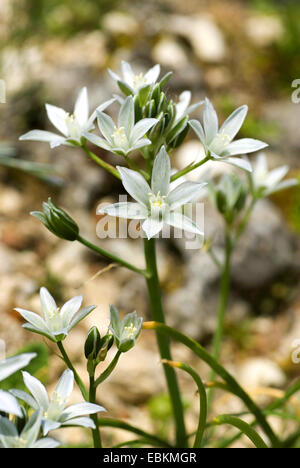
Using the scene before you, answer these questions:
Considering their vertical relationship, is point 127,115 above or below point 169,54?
below

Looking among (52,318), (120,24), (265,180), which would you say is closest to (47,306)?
(52,318)

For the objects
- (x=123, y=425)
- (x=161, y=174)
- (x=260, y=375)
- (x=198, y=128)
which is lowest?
(x=260, y=375)

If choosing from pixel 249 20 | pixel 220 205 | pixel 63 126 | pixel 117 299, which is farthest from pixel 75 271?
pixel 249 20

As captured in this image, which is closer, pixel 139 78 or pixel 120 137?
pixel 120 137

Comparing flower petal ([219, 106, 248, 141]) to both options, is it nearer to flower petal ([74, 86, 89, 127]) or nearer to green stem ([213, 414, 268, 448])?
flower petal ([74, 86, 89, 127])

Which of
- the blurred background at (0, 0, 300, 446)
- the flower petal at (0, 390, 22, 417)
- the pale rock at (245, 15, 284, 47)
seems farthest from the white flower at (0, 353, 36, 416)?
the pale rock at (245, 15, 284, 47)

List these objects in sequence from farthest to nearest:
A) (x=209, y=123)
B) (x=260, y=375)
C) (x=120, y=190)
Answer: (x=120, y=190) < (x=260, y=375) < (x=209, y=123)

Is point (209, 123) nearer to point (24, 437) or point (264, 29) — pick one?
point (24, 437)
